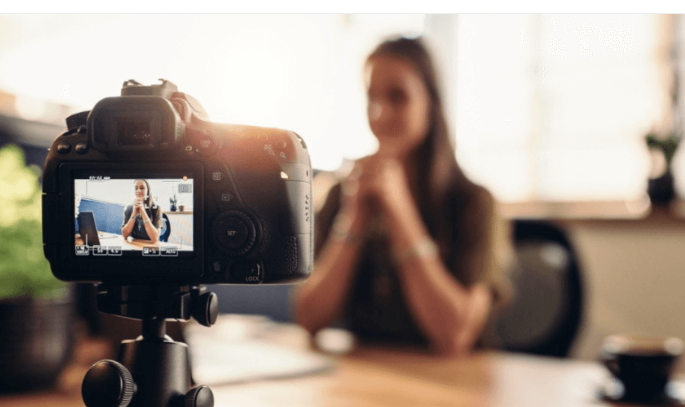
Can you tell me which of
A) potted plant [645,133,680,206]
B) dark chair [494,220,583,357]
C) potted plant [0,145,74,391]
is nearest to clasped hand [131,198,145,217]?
potted plant [0,145,74,391]

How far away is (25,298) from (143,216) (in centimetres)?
29

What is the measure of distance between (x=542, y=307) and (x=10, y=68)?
4.47ft

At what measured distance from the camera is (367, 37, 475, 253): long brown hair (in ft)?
Result: 4.45

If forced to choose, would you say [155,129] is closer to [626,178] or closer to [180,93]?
[180,93]

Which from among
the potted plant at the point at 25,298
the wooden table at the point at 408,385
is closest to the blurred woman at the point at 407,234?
the wooden table at the point at 408,385

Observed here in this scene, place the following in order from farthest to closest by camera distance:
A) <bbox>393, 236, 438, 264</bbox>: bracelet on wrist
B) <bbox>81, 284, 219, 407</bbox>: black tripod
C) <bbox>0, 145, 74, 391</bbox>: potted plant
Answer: <bbox>393, 236, 438, 264</bbox>: bracelet on wrist → <bbox>0, 145, 74, 391</bbox>: potted plant → <bbox>81, 284, 219, 407</bbox>: black tripod

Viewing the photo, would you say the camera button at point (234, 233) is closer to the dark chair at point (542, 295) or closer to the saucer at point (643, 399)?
the saucer at point (643, 399)

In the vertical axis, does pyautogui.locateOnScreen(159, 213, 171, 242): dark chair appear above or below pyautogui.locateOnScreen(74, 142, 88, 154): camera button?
below

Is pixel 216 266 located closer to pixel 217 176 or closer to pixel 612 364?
pixel 217 176

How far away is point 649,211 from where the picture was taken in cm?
197

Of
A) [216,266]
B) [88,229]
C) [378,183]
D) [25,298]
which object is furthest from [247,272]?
[378,183]

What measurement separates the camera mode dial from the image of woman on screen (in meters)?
0.05

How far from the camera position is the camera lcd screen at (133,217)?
1.51 ft

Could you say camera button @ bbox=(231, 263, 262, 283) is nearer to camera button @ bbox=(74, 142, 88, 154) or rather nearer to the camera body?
the camera body
